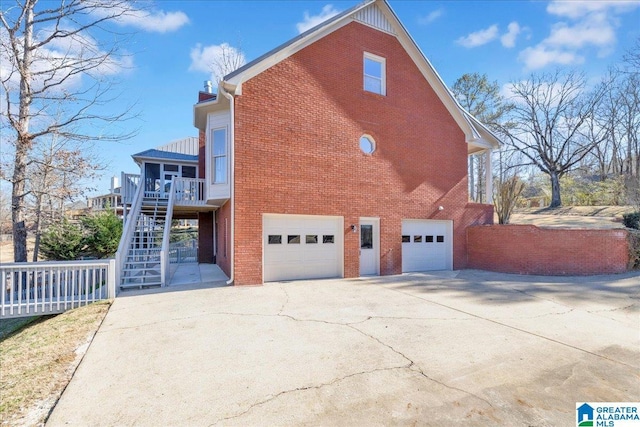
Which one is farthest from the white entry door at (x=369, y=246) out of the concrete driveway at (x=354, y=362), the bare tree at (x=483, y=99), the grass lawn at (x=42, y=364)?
the bare tree at (x=483, y=99)

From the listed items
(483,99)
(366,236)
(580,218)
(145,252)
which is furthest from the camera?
(483,99)

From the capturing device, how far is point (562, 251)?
36.7 ft

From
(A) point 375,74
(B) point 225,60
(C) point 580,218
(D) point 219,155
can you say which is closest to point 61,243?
(D) point 219,155

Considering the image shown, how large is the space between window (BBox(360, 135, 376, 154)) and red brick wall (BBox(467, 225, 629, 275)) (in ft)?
20.1

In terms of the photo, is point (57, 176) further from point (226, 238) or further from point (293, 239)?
point (293, 239)

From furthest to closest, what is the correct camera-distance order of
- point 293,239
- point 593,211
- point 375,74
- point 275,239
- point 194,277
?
1. point 593,211
2. point 375,74
3. point 194,277
4. point 293,239
5. point 275,239

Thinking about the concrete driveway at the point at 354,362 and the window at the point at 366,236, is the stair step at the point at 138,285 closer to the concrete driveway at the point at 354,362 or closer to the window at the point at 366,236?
the concrete driveway at the point at 354,362

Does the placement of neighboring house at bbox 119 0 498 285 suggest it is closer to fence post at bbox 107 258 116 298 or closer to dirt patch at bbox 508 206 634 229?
fence post at bbox 107 258 116 298

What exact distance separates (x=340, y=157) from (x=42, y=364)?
29.4 feet

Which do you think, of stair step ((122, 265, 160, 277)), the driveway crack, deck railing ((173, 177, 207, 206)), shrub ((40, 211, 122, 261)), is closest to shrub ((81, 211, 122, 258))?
shrub ((40, 211, 122, 261))

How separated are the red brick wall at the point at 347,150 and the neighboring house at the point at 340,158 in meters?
0.04

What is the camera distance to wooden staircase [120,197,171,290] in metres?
9.40

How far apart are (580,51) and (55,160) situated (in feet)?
90.3

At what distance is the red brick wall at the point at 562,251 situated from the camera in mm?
11047
